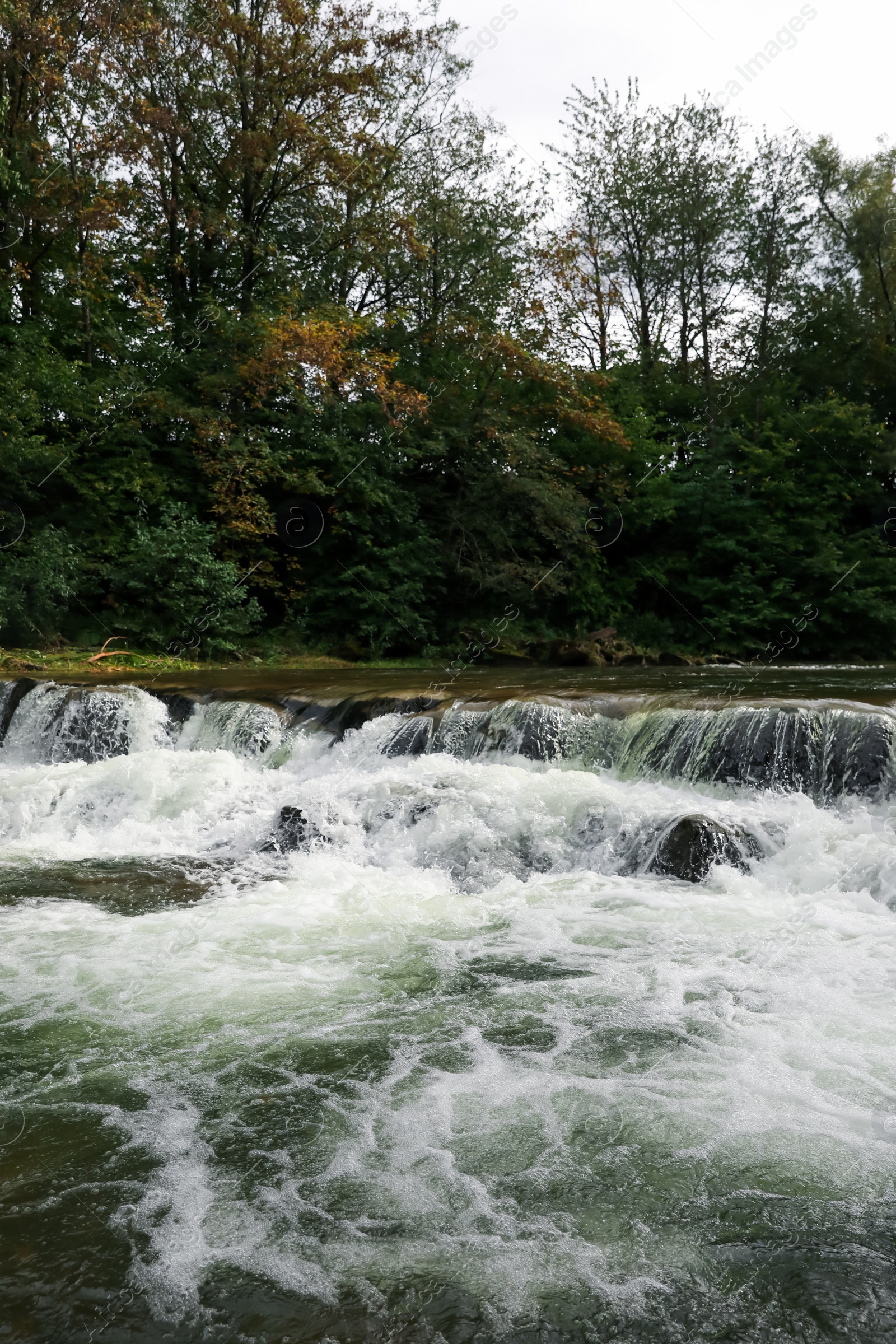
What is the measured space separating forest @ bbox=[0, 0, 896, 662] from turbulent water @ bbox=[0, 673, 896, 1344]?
747cm

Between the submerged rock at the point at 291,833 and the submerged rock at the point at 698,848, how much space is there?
98.4 inches

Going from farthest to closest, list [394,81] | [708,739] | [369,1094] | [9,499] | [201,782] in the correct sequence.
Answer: [394,81] < [9,499] < [201,782] < [708,739] < [369,1094]

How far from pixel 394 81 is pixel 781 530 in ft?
36.6

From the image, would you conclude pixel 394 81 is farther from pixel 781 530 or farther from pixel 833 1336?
pixel 833 1336

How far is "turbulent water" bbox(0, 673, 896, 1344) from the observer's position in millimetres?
2236

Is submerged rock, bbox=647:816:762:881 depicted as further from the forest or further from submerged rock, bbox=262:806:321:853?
the forest

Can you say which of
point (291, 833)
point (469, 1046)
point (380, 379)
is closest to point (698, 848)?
point (469, 1046)

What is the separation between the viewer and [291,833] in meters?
6.68

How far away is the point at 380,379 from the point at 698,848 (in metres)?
10.8

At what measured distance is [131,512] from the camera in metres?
14.1

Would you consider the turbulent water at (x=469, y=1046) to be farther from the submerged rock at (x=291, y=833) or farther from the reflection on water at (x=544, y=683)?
the reflection on water at (x=544, y=683)

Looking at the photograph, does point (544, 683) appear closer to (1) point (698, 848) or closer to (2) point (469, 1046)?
(1) point (698, 848)

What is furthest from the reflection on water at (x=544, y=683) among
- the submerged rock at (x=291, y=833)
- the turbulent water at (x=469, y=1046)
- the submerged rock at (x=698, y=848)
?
the submerged rock at (x=291, y=833)

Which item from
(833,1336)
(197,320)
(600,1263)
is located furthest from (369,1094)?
(197,320)
